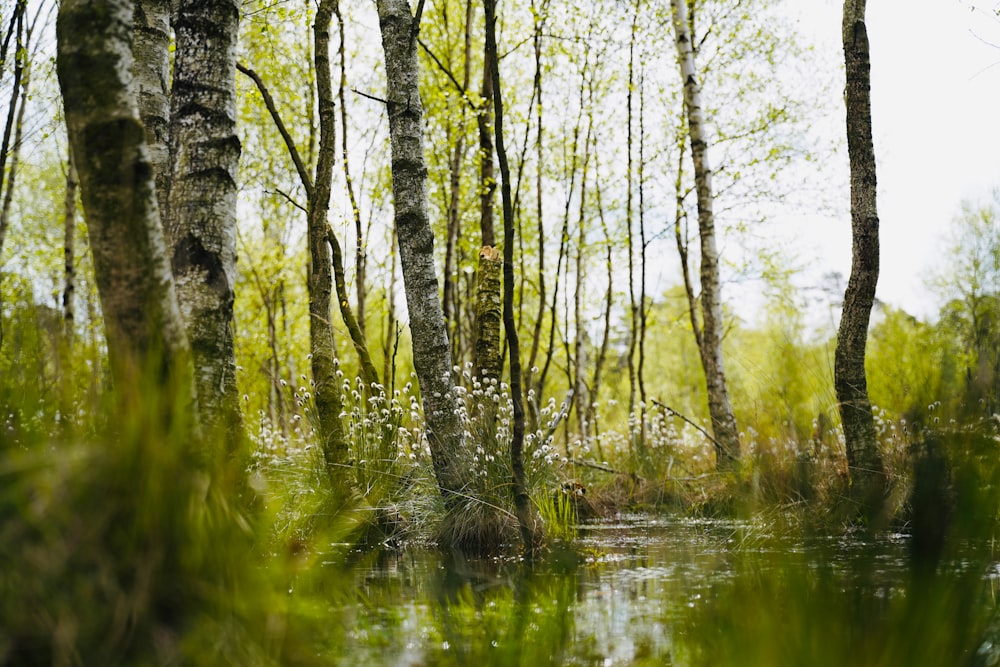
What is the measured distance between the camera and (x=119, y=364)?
1.86 m

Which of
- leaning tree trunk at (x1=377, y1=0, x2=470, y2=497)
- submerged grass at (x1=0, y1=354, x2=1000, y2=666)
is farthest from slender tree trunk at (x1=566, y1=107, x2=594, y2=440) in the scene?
submerged grass at (x1=0, y1=354, x2=1000, y2=666)

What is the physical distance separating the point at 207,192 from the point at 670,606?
8.45 feet

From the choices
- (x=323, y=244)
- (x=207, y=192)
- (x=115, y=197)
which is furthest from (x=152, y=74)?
(x=115, y=197)

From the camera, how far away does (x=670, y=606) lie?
3104 mm

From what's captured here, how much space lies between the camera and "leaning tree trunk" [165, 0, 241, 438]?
2740 millimetres

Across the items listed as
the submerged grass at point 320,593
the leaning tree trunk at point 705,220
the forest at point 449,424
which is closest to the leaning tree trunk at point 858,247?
the forest at point 449,424

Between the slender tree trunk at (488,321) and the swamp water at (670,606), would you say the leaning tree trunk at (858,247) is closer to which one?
the swamp water at (670,606)

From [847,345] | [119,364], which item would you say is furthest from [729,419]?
[119,364]

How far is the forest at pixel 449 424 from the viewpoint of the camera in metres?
1.54

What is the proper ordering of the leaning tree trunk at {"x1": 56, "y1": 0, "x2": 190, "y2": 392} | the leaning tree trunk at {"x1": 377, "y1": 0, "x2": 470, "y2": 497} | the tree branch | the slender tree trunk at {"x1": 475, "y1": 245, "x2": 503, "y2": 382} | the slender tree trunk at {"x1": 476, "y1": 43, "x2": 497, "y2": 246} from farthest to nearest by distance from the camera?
the slender tree trunk at {"x1": 476, "y1": 43, "x2": 497, "y2": 246}, the slender tree trunk at {"x1": 475, "y1": 245, "x2": 503, "y2": 382}, the tree branch, the leaning tree trunk at {"x1": 377, "y1": 0, "x2": 470, "y2": 497}, the leaning tree trunk at {"x1": 56, "y1": 0, "x2": 190, "y2": 392}

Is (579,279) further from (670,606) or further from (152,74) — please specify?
(670,606)

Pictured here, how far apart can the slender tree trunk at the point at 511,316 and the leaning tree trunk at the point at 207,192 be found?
4.47 ft

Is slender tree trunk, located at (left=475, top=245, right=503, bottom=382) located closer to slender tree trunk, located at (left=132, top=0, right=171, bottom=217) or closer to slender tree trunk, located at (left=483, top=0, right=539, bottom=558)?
slender tree trunk, located at (left=483, top=0, right=539, bottom=558)

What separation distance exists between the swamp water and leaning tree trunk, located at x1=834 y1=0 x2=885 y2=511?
3.27ft
